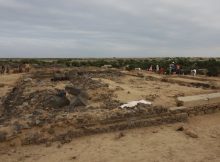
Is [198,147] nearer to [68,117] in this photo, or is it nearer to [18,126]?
[68,117]

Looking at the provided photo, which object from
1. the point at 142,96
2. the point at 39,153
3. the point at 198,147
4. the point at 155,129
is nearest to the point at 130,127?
the point at 155,129

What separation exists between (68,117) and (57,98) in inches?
86.9

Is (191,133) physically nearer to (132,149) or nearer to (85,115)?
(132,149)

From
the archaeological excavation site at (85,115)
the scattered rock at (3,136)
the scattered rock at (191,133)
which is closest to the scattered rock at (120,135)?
the archaeological excavation site at (85,115)

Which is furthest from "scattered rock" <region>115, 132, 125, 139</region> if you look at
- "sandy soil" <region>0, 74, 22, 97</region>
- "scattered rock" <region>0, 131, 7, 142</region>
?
"sandy soil" <region>0, 74, 22, 97</region>

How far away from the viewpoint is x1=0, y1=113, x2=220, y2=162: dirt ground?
7.04 m

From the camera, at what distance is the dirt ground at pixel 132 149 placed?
23.1 ft

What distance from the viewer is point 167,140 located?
811cm

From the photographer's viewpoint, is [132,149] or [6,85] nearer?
[132,149]

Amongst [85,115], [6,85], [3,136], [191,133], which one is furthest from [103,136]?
[6,85]

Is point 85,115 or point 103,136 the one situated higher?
point 85,115

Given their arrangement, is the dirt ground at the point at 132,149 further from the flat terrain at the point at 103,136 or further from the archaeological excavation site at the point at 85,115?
the archaeological excavation site at the point at 85,115

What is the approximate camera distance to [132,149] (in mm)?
7516

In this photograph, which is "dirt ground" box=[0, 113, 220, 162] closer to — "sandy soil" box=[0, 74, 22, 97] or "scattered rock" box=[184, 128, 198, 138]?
"scattered rock" box=[184, 128, 198, 138]
